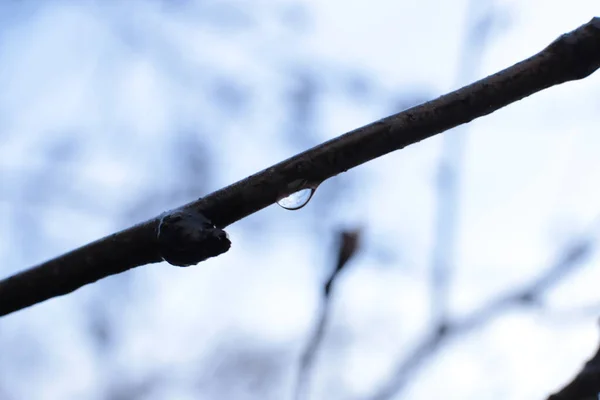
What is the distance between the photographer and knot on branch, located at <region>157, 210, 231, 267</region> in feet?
2.86

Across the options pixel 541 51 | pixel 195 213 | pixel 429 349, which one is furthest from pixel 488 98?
pixel 429 349

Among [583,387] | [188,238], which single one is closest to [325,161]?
[188,238]

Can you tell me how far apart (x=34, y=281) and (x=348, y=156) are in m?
0.48

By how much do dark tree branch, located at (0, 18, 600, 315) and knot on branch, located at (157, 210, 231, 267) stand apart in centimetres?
1

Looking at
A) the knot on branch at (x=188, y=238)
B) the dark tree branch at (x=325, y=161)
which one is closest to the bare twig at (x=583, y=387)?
the dark tree branch at (x=325, y=161)

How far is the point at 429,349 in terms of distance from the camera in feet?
4.93

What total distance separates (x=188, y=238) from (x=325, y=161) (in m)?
0.21

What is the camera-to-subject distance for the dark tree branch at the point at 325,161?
0.81m

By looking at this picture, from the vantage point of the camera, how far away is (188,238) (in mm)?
874

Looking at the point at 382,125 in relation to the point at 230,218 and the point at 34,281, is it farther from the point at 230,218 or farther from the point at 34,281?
the point at 34,281

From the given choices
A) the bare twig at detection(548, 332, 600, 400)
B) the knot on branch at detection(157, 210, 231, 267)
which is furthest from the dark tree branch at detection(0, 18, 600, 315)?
the bare twig at detection(548, 332, 600, 400)

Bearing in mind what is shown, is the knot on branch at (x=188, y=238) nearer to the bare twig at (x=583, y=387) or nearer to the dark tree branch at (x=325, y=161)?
the dark tree branch at (x=325, y=161)

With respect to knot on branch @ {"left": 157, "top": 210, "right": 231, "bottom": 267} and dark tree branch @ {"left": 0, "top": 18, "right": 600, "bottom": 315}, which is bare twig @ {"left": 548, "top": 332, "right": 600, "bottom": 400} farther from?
knot on branch @ {"left": 157, "top": 210, "right": 231, "bottom": 267}

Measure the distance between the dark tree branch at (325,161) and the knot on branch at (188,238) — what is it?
15mm
